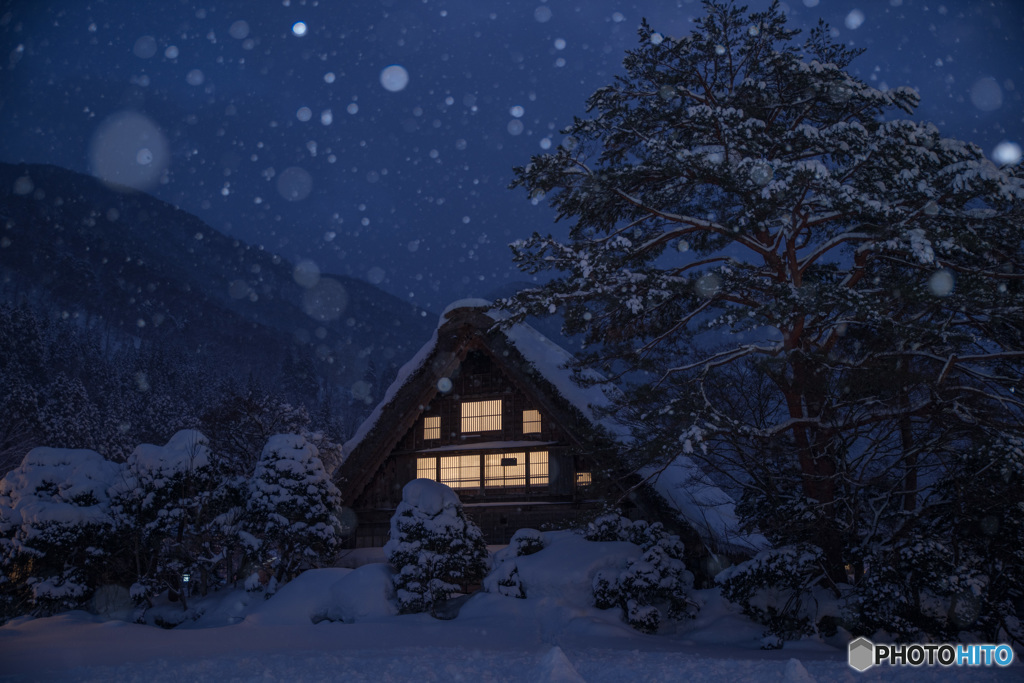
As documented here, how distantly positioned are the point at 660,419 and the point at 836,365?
2581 millimetres

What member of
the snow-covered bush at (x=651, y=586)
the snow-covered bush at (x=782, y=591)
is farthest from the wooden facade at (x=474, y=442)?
the snow-covered bush at (x=782, y=591)

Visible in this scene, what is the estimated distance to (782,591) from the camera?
363 inches

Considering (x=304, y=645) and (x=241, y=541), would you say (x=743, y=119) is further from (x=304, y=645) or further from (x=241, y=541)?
(x=241, y=541)

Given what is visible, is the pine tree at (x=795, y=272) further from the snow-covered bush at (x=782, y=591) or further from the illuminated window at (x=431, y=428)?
the illuminated window at (x=431, y=428)

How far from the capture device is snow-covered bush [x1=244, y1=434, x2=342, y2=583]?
12.6m

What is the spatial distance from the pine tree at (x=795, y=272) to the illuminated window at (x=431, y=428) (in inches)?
267

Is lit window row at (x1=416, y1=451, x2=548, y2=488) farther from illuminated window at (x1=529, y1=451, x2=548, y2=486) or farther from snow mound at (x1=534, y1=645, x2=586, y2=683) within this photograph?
snow mound at (x1=534, y1=645, x2=586, y2=683)

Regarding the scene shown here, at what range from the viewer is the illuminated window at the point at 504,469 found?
15773 mm

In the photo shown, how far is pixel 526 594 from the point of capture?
35.9 feet

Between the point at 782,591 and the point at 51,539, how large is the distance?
12.9 m

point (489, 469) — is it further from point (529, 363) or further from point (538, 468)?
point (529, 363)

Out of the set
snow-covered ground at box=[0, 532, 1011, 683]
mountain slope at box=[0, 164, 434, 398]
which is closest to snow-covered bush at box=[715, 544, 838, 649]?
snow-covered ground at box=[0, 532, 1011, 683]

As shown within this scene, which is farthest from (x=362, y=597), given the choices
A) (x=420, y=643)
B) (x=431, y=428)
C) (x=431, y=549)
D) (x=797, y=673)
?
(x=797, y=673)

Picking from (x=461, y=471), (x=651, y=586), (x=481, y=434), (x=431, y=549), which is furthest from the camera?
(x=461, y=471)
